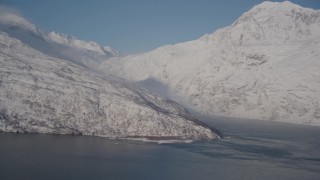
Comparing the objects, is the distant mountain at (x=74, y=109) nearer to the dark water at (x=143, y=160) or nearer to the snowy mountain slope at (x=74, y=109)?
the snowy mountain slope at (x=74, y=109)

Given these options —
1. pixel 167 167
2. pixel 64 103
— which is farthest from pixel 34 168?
pixel 64 103

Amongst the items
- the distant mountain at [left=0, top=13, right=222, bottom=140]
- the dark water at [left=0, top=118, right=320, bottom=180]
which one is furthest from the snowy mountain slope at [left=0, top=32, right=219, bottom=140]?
the dark water at [left=0, top=118, right=320, bottom=180]

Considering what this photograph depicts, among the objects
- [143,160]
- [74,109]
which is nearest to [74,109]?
[74,109]

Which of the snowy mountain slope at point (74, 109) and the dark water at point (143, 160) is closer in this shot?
the dark water at point (143, 160)

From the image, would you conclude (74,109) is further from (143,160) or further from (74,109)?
(143,160)

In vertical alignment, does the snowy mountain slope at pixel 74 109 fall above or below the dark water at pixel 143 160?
above

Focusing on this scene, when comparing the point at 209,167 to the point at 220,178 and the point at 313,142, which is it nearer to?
the point at 220,178

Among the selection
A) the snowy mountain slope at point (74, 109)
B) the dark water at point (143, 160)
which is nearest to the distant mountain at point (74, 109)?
the snowy mountain slope at point (74, 109)
